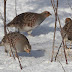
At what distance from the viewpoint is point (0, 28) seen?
24.7 ft

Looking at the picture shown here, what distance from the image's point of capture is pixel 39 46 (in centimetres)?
616

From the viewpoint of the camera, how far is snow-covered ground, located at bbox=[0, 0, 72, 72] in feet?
12.0

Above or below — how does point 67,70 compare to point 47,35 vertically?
above

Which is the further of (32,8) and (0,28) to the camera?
(32,8)

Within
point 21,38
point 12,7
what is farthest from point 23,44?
point 12,7

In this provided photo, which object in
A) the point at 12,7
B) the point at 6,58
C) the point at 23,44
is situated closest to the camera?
the point at 6,58

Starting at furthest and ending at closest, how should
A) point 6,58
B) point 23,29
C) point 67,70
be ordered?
point 23,29 < point 6,58 < point 67,70

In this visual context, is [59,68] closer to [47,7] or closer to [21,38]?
[21,38]

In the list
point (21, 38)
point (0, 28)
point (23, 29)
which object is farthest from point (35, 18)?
point (21, 38)

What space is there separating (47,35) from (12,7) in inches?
93.2

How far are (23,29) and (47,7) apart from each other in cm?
242

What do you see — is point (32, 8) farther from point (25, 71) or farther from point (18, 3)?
point (25, 71)

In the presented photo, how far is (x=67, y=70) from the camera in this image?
345 centimetres

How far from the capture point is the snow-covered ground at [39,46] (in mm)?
3656
